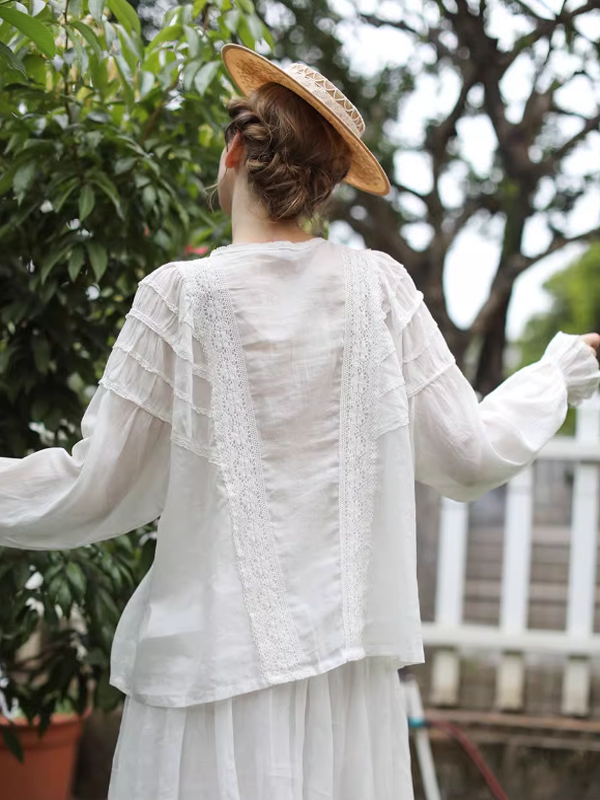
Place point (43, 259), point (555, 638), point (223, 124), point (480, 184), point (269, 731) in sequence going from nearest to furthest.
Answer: point (269, 731) → point (43, 259) → point (223, 124) → point (555, 638) → point (480, 184)

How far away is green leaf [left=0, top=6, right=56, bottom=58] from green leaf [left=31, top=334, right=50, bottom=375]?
65 cm

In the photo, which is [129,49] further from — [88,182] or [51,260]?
[51,260]

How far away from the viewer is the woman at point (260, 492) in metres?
1.49

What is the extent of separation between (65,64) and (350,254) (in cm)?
70

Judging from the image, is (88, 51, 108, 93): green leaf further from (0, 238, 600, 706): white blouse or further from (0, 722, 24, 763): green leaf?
(0, 722, 24, 763): green leaf

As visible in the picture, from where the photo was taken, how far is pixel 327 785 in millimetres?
1539

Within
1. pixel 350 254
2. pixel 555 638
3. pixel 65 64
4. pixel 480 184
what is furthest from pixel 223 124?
pixel 480 184

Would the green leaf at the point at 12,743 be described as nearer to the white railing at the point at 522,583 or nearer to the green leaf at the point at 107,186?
the green leaf at the point at 107,186

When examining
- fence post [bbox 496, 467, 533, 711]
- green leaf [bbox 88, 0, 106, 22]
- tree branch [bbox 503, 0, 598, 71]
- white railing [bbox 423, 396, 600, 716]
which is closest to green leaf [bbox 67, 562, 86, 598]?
green leaf [bbox 88, 0, 106, 22]

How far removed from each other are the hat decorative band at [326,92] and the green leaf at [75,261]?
57cm

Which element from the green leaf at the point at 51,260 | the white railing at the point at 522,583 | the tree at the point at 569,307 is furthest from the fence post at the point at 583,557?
the tree at the point at 569,307

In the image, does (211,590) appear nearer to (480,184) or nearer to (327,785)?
(327,785)

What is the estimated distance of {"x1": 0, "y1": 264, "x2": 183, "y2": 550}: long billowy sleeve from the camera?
1499mm

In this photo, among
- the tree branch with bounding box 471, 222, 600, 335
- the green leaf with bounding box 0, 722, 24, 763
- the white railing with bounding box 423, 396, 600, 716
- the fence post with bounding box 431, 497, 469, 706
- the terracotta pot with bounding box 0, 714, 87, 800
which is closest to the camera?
the green leaf with bounding box 0, 722, 24, 763
